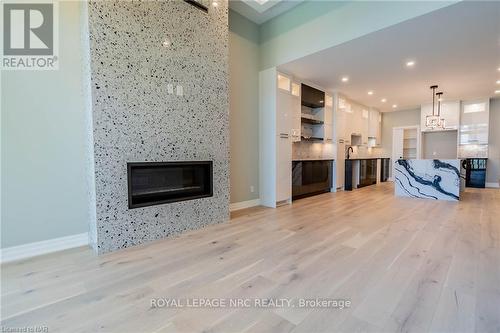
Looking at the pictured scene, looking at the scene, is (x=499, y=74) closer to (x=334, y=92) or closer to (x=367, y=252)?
(x=334, y=92)

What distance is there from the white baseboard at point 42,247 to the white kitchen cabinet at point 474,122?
977cm

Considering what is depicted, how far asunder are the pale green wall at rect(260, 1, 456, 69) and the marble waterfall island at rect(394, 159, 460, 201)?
3.54m

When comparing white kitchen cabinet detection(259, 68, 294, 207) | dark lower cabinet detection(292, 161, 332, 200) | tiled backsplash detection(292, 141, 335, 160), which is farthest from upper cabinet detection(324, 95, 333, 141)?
white kitchen cabinet detection(259, 68, 294, 207)

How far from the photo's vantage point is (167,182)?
2998 millimetres

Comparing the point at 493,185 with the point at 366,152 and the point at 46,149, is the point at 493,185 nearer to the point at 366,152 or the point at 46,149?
the point at 366,152

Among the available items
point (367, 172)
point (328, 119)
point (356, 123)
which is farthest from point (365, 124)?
point (328, 119)

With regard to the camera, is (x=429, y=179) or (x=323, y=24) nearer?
(x=323, y=24)

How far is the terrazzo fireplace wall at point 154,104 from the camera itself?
2.38m

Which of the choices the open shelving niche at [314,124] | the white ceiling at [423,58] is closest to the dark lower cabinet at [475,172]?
the white ceiling at [423,58]

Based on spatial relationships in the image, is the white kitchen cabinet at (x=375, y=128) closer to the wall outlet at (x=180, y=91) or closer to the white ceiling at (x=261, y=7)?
the white ceiling at (x=261, y=7)

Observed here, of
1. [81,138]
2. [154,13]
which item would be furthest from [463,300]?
[154,13]

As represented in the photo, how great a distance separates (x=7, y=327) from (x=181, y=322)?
3.43ft

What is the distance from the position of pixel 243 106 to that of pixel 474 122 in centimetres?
735

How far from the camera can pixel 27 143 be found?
7.51 feet
